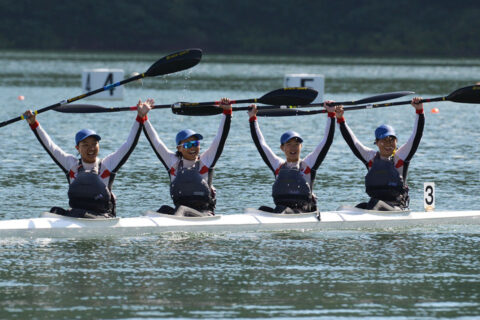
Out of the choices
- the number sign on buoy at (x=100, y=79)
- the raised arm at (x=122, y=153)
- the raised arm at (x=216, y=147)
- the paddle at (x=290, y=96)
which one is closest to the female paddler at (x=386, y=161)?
the paddle at (x=290, y=96)

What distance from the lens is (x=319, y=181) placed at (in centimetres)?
1841

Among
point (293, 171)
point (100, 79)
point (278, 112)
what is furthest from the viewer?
point (100, 79)

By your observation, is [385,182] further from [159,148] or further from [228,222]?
[159,148]

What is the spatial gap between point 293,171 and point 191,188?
4.24ft

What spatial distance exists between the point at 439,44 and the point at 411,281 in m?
89.7

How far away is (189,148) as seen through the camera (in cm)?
1314

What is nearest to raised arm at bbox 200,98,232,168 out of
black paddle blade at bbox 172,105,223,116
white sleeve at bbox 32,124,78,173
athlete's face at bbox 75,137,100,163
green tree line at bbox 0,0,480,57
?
black paddle blade at bbox 172,105,223,116

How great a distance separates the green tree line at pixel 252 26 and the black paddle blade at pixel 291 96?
8385 cm

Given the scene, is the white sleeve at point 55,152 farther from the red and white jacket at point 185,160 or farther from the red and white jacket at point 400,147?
the red and white jacket at point 400,147

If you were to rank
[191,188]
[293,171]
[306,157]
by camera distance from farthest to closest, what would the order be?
[306,157] → [293,171] → [191,188]

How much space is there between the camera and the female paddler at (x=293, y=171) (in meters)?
13.5

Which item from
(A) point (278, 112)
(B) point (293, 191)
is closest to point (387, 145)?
(B) point (293, 191)

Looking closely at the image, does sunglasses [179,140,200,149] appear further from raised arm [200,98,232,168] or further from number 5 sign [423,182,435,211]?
number 5 sign [423,182,435,211]

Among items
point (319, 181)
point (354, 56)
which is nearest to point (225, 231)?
point (319, 181)
